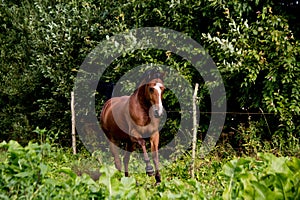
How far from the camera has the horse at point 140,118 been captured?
848 centimetres

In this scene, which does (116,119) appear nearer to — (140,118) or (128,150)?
(128,150)

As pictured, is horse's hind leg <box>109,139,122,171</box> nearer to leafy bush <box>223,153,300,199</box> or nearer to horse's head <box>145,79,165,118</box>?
horse's head <box>145,79,165,118</box>

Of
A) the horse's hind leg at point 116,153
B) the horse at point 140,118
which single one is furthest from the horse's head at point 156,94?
the horse's hind leg at point 116,153

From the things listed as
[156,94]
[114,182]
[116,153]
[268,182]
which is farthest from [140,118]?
[268,182]

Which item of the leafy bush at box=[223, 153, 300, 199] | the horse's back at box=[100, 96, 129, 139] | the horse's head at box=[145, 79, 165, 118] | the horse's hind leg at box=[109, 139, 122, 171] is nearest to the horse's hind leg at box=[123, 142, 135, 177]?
the horse's back at box=[100, 96, 129, 139]

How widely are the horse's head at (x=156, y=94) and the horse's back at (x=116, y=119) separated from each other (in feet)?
4.44

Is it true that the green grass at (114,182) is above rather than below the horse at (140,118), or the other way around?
below

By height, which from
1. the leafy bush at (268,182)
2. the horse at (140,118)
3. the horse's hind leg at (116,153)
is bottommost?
the horse's hind leg at (116,153)

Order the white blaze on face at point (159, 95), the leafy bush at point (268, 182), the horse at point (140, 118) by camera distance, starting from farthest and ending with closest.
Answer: the horse at point (140, 118)
the white blaze on face at point (159, 95)
the leafy bush at point (268, 182)

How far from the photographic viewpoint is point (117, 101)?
36.0 ft

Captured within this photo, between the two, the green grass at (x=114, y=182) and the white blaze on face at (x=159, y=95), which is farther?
the white blaze on face at (x=159, y=95)

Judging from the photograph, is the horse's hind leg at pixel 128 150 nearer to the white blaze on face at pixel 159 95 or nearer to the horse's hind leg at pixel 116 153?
the horse's hind leg at pixel 116 153

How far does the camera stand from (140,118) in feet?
30.1

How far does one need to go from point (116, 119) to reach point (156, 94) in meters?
2.30
